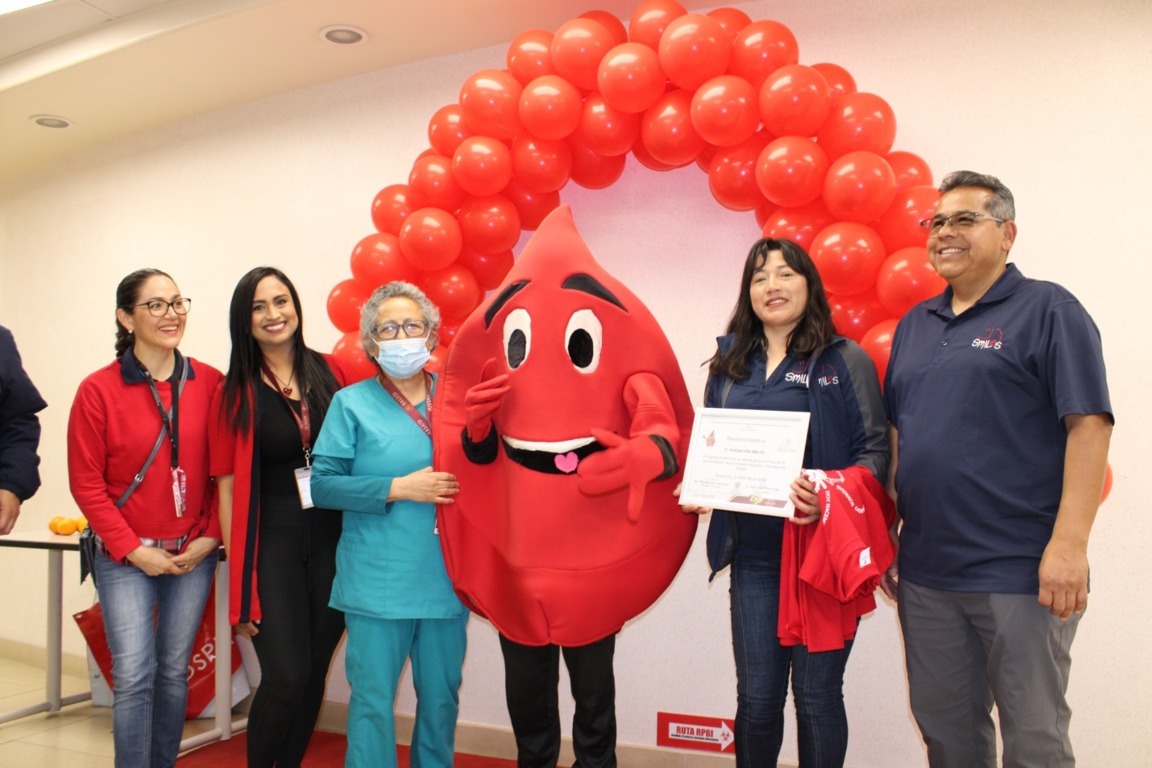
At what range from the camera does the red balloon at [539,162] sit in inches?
109

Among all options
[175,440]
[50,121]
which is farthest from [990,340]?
[50,121]

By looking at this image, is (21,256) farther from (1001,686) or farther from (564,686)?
(1001,686)

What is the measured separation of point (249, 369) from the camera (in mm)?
2434

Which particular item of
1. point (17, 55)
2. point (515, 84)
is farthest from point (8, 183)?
point (515, 84)

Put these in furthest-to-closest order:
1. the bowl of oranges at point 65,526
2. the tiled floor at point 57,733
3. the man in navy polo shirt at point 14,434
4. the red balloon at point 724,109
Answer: the bowl of oranges at point 65,526 → the tiled floor at point 57,733 → the man in navy polo shirt at point 14,434 → the red balloon at point 724,109

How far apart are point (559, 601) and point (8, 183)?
16.9 ft

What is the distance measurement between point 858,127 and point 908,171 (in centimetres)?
23

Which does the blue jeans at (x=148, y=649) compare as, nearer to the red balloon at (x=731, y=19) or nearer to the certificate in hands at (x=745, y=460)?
the certificate in hands at (x=745, y=460)

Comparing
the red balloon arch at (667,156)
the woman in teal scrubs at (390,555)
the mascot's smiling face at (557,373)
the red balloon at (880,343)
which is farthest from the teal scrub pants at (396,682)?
the red balloon at (880,343)

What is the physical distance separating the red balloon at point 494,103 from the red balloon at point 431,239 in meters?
0.33

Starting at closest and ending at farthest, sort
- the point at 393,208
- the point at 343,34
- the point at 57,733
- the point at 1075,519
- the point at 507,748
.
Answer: the point at 1075,519
the point at 393,208
the point at 507,748
the point at 343,34
the point at 57,733

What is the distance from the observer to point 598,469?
1860 millimetres

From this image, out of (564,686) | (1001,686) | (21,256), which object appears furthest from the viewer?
(21,256)

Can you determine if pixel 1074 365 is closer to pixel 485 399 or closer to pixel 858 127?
pixel 858 127
